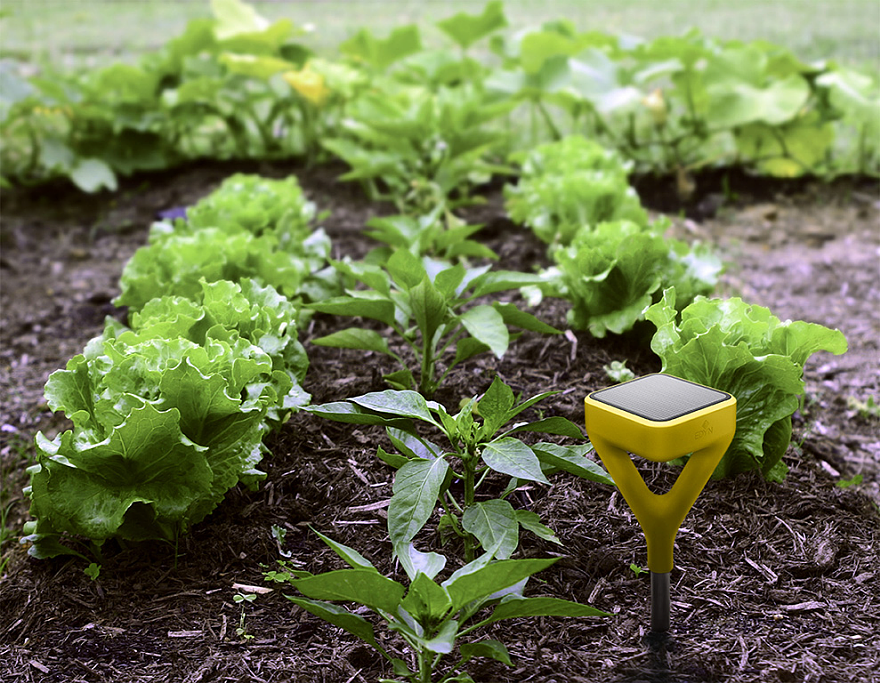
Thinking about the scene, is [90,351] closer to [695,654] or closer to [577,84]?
[695,654]

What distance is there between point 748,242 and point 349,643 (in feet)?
9.07

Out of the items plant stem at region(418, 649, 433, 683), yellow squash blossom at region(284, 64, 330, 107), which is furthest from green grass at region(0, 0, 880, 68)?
plant stem at region(418, 649, 433, 683)

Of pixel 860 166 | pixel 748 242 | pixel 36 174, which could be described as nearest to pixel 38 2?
pixel 36 174

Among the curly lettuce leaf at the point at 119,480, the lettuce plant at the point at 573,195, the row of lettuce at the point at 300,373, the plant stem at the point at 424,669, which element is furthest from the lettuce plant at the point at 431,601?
the lettuce plant at the point at 573,195

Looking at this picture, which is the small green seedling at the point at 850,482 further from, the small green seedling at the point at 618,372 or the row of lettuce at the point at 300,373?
the small green seedling at the point at 618,372

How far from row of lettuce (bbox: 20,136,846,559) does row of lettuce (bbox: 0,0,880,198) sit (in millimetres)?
1358

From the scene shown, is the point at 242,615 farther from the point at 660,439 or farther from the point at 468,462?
the point at 660,439

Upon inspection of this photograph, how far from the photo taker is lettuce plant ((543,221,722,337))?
74.9 inches

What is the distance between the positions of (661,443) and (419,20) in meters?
5.25

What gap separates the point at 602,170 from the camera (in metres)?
2.80

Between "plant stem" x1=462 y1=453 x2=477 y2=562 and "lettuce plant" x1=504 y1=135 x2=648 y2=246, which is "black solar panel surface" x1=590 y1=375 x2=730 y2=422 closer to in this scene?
"plant stem" x1=462 y1=453 x2=477 y2=562

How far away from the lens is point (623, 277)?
195 centimetres

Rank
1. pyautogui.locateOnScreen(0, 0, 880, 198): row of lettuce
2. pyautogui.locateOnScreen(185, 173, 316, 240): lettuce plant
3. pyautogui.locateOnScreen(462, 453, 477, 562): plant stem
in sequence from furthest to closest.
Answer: pyautogui.locateOnScreen(0, 0, 880, 198): row of lettuce, pyautogui.locateOnScreen(185, 173, 316, 240): lettuce plant, pyautogui.locateOnScreen(462, 453, 477, 562): plant stem

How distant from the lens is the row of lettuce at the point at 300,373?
128cm
